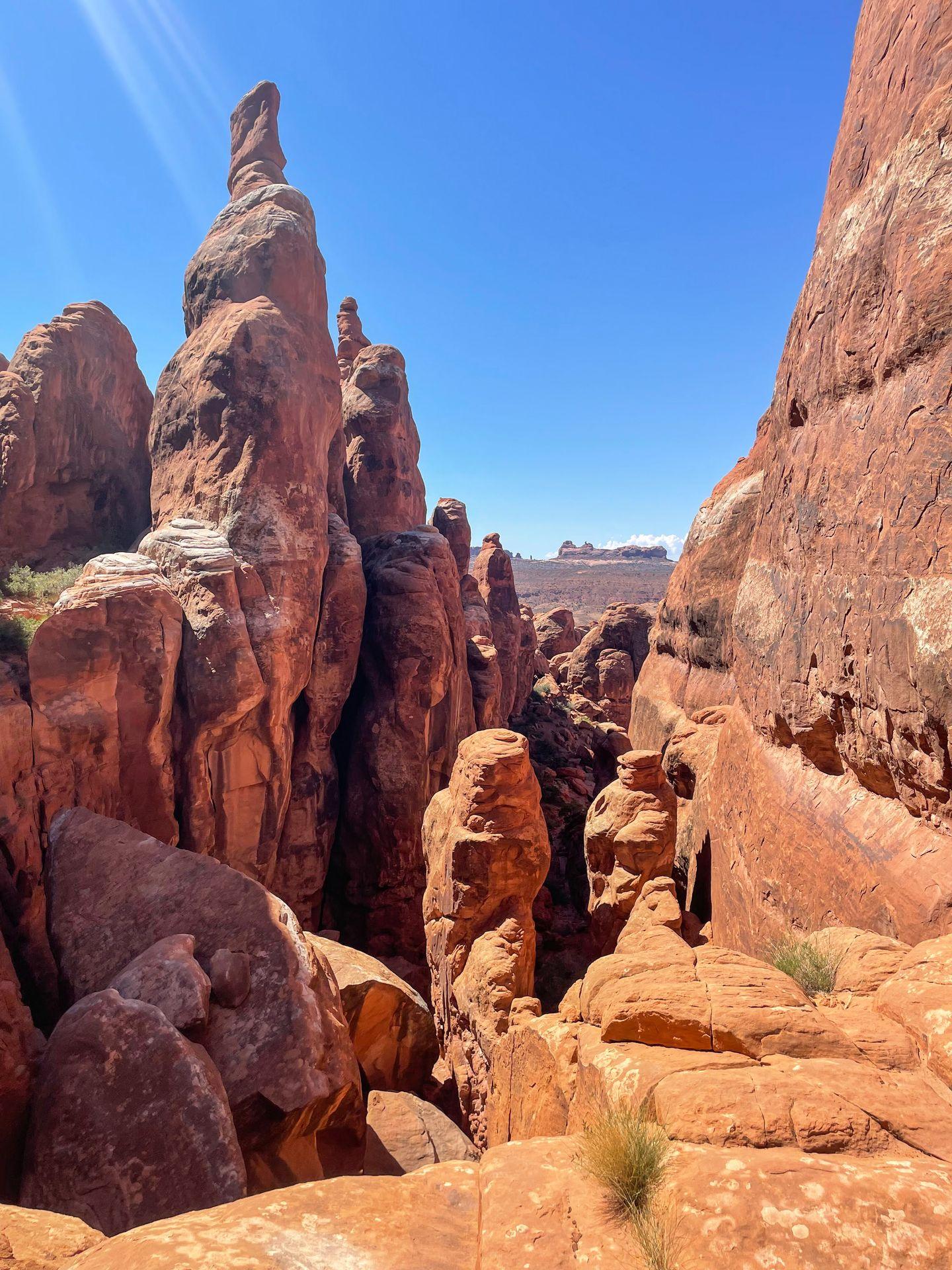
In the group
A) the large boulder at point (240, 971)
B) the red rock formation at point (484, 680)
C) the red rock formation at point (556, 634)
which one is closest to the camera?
the large boulder at point (240, 971)

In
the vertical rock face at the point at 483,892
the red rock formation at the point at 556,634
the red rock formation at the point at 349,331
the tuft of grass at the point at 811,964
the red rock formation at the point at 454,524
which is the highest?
the red rock formation at the point at 349,331

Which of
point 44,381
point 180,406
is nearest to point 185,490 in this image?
point 180,406

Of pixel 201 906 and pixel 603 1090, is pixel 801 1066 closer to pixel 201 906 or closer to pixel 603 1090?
pixel 603 1090

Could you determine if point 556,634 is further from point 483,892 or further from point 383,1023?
point 383,1023

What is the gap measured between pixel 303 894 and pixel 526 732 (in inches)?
592

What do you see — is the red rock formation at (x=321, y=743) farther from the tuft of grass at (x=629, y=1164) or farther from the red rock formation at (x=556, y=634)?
the red rock formation at (x=556, y=634)

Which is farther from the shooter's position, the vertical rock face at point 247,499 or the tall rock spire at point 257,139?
the tall rock spire at point 257,139

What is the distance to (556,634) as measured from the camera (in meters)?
50.3

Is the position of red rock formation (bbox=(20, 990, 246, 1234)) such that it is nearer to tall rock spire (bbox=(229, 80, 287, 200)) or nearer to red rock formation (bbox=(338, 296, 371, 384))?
tall rock spire (bbox=(229, 80, 287, 200))

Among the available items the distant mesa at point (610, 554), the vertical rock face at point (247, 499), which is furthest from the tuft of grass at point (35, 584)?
the distant mesa at point (610, 554)

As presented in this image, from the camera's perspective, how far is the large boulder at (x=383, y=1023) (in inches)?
373

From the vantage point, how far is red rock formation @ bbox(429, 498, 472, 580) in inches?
1292

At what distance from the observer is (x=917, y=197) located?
5.57m

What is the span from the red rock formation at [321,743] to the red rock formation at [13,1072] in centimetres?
1232
